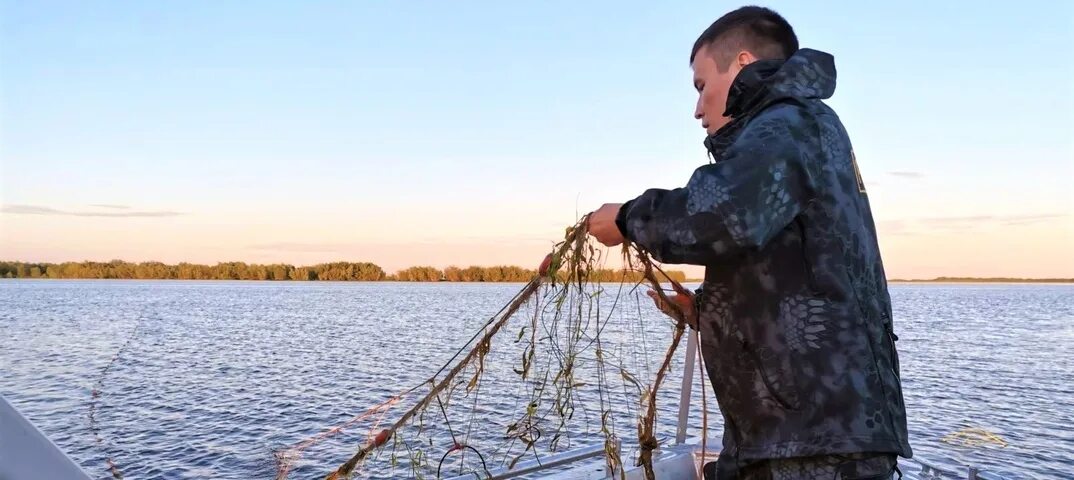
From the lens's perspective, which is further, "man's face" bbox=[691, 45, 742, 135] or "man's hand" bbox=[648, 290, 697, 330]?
"man's hand" bbox=[648, 290, 697, 330]

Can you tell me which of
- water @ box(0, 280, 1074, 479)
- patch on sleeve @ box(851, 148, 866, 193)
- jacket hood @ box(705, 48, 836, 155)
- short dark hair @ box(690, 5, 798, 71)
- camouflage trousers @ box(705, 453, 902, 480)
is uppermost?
short dark hair @ box(690, 5, 798, 71)

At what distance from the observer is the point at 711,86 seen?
2273mm

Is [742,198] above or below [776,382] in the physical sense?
above

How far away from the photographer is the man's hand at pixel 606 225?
208 centimetres

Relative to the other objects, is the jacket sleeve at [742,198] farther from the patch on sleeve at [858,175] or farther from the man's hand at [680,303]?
the man's hand at [680,303]

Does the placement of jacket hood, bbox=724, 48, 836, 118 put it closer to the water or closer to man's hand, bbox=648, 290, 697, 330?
man's hand, bbox=648, 290, 697, 330

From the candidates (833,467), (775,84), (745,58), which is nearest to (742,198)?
(775,84)

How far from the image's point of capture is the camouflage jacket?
179cm

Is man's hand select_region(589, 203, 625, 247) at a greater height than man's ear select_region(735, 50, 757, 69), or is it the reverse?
man's ear select_region(735, 50, 757, 69)

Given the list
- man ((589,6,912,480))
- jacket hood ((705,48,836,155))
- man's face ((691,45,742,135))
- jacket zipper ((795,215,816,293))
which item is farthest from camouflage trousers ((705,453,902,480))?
man's face ((691,45,742,135))

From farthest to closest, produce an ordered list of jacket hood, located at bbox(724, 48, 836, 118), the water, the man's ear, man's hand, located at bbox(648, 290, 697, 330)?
the water < man's hand, located at bbox(648, 290, 697, 330) < the man's ear < jacket hood, located at bbox(724, 48, 836, 118)

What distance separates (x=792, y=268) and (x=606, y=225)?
529mm

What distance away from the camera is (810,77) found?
2.01m

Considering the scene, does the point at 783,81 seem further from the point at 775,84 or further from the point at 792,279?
the point at 792,279
